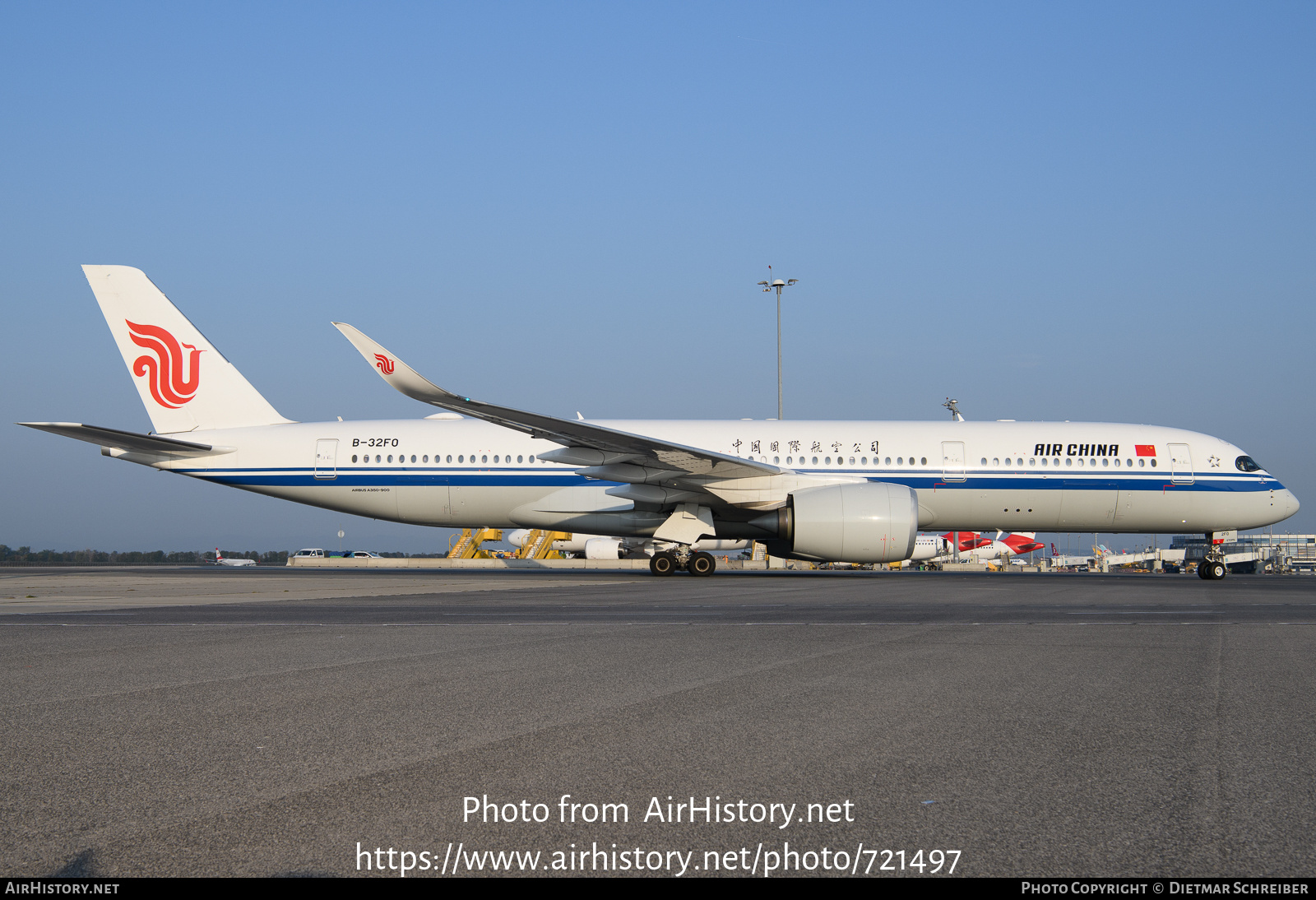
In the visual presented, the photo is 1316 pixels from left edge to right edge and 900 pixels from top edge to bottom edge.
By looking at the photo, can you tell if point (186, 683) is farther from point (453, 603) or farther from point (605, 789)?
point (453, 603)

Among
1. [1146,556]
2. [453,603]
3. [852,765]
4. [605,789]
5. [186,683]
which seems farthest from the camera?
[1146,556]

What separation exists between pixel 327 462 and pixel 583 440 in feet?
23.6

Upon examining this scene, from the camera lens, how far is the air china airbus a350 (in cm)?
2281

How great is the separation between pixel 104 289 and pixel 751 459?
52.1 ft

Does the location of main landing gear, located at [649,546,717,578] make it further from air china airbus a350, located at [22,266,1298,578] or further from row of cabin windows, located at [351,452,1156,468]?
row of cabin windows, located at [351,452,1156,468]

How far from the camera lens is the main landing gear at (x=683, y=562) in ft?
73.9

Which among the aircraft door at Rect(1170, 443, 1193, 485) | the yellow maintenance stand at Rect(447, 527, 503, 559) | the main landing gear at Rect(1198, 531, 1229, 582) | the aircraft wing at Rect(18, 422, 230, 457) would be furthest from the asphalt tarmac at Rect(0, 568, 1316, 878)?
the yellow maintenance stand at Rect(447, 527, 503, 559)

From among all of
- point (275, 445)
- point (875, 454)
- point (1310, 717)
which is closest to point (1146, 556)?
point (875, 454)

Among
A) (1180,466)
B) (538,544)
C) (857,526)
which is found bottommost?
(538,544)

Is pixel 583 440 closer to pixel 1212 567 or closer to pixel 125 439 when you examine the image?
pixel 125 439

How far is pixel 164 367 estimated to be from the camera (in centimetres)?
2352

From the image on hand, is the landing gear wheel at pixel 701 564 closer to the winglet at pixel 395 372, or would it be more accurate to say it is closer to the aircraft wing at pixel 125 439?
the winglet at pixel 395 372

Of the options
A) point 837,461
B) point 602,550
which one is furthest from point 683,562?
point 602,550

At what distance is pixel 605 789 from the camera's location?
3369 mm
